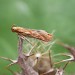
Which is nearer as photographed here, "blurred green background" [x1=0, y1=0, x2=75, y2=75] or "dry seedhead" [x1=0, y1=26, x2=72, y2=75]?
"dry seedhead" [x1=0, y1=26, x2=72, y2=75]

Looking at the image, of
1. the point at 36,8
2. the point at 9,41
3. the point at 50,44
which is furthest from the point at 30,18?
the point at 50,44

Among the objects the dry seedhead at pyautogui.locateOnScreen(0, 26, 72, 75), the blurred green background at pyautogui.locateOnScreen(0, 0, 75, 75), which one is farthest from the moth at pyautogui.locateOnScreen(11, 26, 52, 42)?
the blurred green background at pyautogui.locateOnScreen(0, 0, 75, 75)

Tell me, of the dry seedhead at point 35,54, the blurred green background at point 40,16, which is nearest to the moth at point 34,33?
the dry seedhead at point 35,54

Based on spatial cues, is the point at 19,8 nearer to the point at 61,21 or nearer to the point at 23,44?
the point at 61,21

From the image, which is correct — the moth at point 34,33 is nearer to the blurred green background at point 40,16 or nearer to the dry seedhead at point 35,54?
the dry seedhead at point 35,54

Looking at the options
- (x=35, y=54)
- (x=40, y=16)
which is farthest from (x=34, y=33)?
(x=40, y=16)

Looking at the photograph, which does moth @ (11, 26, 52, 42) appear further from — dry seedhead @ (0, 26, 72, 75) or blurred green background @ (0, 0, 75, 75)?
blurred green background @ (0, 0, 75, 75)
